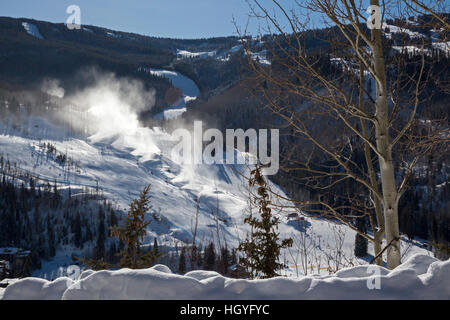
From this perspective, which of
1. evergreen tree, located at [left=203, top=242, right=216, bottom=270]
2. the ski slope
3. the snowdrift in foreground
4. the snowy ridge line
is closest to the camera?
the snowdrift in foreground

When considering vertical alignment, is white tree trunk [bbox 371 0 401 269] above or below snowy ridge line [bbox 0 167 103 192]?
above

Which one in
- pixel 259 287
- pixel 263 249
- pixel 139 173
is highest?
pixel 259 287

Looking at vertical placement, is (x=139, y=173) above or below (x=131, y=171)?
below

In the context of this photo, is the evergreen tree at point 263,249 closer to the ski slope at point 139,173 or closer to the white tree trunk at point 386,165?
the white tree trunk at point 386,165

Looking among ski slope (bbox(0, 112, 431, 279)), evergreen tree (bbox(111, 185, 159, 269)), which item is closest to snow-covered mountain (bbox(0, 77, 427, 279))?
ski slope (bbox(0, 112, 431, 279))

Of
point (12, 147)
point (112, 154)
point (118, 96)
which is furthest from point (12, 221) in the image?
point (118, 96)

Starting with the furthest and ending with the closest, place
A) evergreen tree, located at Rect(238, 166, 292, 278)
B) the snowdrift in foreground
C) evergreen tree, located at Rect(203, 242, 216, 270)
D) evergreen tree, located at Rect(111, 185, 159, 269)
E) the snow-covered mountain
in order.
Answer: the snow-covered mountain, evergreen tree, located at Rect(203, 242, 216, 270), evergreen tree, located at Rect(238, 166, 292, 278), evergreen tree, located at Rect(111, 185, 159, 269), the snowdrift in foreground

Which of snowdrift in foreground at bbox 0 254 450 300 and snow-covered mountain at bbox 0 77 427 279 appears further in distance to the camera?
snow-covered mountain at bbox 0 77 427 279

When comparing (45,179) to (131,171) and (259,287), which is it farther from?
(259,287)

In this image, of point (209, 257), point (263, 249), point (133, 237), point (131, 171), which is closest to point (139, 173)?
point (131, 171)

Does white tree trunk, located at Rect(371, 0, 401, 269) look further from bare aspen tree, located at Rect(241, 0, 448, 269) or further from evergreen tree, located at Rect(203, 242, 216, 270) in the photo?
evergreen tree, located at Rect(203, 242, 216, 270)

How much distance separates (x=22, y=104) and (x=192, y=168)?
84605mm

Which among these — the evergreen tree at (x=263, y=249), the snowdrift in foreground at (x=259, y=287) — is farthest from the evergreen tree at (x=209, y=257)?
the snowdrift in foreground at (x=259, y=287)

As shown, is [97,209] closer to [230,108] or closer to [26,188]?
[26,188]
